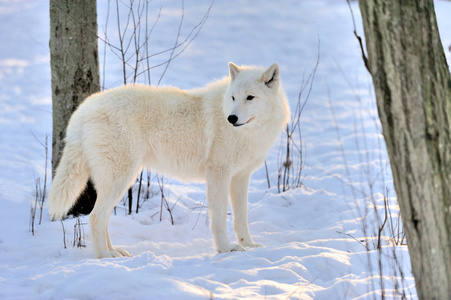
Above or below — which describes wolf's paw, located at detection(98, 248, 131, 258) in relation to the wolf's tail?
below

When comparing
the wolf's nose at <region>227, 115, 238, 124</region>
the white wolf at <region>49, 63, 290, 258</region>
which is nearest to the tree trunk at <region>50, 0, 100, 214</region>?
the white wolf at <region>49, 63, 290, 258</region>

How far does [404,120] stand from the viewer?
214cm

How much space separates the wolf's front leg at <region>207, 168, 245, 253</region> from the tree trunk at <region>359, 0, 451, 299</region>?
2352mm

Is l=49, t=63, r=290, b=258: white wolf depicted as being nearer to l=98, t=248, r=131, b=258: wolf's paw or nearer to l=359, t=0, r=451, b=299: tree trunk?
l=98, t=248, r=131, b=258: wolf's paw

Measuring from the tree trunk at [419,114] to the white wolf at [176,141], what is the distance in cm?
213

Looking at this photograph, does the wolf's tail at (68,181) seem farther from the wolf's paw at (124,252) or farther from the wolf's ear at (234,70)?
the wolf's ear at (234,70)

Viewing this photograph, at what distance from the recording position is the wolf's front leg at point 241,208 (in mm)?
4598

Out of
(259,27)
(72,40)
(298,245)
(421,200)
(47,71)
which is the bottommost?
(298,245)

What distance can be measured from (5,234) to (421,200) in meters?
4.06

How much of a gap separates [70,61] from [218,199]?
248 cm

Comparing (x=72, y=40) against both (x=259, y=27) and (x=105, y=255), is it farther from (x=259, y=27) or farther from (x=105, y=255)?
(x=259, y=27)

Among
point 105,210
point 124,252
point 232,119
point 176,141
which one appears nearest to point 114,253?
point 124,252

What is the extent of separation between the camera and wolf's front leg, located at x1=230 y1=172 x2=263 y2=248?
460 cm

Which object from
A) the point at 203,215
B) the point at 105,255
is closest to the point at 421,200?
the point at 105,255
